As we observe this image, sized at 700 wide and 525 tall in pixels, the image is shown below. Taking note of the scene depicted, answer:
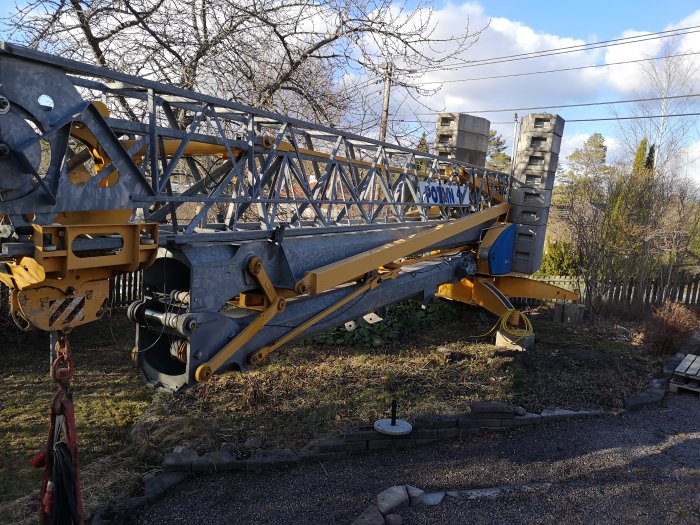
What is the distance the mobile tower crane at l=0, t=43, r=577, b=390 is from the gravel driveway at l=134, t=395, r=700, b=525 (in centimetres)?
149

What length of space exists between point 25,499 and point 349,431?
124 inches

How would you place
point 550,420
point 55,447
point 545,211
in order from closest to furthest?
point 55,447
point 550,420
point 545,211

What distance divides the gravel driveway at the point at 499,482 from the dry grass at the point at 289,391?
27.0 inches

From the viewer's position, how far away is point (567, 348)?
9.49 m

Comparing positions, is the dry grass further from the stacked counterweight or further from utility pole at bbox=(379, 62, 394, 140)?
utility pole at bbox=(379, 62, 394, 140)

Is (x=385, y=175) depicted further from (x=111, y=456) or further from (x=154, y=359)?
(x=111, y=456)

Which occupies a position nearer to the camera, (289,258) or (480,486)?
(289,258)

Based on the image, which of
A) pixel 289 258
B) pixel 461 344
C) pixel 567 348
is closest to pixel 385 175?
pixel 289 258

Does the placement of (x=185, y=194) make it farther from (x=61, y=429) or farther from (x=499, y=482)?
(x=499, y=482)

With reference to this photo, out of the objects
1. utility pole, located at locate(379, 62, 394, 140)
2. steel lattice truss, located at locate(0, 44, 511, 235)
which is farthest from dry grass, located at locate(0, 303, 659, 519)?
utility pole, located at locate(379, 62, 394, 140)

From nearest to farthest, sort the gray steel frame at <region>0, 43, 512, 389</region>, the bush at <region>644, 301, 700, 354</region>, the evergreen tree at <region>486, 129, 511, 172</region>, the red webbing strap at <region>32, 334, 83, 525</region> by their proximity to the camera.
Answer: the gray steel frame at <region>0, 43, 512, 389</region>, the red webbing strap at <region>32, 334, 83, 525</region>, the bush at <region>644, 301, 700, 354</region>, the evergreen tree at <region>486, 129, 511, 172</region>

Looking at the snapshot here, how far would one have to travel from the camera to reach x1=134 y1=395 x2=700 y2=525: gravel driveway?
4430 millimetres

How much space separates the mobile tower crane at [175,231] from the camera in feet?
8.67

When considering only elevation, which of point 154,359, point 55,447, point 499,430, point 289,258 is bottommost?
point 499,430
